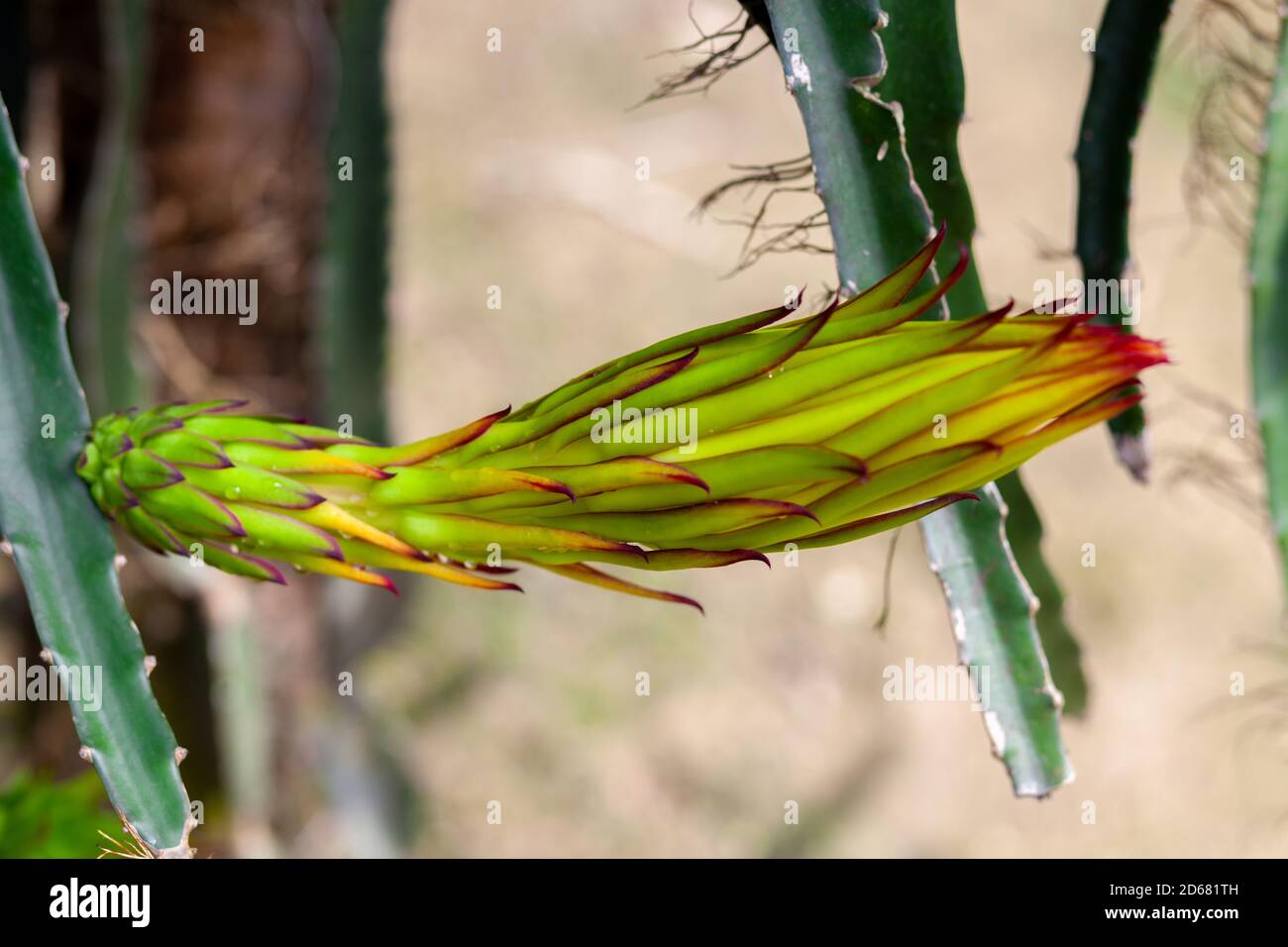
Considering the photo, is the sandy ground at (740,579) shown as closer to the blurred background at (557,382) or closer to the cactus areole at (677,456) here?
A: the blurred background at (557,382)

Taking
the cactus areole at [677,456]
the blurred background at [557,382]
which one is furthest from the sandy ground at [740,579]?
the cactus areole at [677,456]

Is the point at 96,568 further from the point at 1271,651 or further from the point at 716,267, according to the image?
the point at 1271,651

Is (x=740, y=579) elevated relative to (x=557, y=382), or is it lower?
lower

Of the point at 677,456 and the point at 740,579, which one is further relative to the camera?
the point at 740,579

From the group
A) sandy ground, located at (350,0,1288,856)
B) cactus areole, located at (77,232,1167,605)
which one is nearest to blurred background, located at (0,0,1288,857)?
sandy ground, located at (350,0,1288,856)

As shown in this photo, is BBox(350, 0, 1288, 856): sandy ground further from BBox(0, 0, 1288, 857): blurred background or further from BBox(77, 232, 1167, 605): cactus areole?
BBox(77, 232, 1167, 605): cactus areole

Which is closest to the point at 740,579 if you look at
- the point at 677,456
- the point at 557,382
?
the point at 557,382

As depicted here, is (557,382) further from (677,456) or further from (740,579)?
(677,456)
